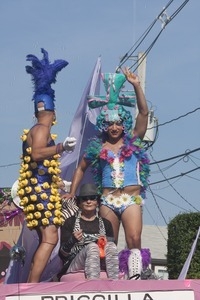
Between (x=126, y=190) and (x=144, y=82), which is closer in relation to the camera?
(x=126, y=190)

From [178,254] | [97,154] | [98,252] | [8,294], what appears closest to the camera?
[8,294]

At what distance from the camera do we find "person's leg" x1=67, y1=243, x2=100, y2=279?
723cm

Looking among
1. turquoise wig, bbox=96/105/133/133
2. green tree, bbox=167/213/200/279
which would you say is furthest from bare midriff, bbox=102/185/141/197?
green tree, bbox=167/213/200/279

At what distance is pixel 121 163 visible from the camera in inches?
332

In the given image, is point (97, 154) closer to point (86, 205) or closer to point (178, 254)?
point (86, 205)

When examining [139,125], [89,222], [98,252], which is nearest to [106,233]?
[89,222]

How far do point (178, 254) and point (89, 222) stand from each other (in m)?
4.75

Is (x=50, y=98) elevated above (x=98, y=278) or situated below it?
above

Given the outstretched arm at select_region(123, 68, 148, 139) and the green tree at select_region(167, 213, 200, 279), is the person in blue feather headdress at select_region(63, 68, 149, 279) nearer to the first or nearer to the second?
the outstretched arm at select_region(123, 68, 148, 139)

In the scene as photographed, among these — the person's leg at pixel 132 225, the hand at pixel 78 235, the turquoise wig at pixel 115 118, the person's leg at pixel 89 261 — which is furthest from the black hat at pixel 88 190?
the turquoise wig at pixel 115 118

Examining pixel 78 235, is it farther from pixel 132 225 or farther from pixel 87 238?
pixel 132 225

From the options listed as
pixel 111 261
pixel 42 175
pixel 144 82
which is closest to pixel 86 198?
pixel 42 175

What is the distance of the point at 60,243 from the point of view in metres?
8.19

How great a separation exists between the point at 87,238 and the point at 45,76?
1.55 metres
